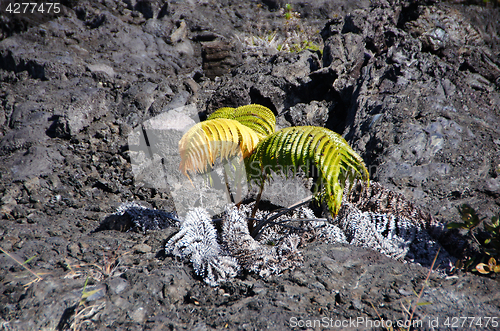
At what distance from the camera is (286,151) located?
207 centimetres

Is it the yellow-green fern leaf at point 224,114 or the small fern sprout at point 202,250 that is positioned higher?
the yellow-green fern leaf at point 224,114

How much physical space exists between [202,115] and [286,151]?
2.47 meters

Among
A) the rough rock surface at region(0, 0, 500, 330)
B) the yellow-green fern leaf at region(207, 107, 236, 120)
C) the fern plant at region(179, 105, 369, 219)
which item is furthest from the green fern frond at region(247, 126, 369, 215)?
the yellow-green fern leaf at region(207, 107, 236, 120)

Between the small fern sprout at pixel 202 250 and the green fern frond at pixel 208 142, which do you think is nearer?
the small fern sprout at pixel 202 250

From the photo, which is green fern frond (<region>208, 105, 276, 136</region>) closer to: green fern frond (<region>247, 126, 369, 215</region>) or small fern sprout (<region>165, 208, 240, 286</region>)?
green fern frond (<region>247, 126, 369, 215</region>)

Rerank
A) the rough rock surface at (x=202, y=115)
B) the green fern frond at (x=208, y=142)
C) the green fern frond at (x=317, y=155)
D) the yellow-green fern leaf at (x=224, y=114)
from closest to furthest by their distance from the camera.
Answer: the rough rock surface at (x=202, y=115) < the green fern frond at (x=317, y=155) < the green fern frond at (x=208, y=142) < the yellow-green fern leaf at (x=224, y=114)

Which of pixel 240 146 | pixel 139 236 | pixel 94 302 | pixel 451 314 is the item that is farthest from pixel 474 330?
pixel 139 236

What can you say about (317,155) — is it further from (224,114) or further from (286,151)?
(224,114)

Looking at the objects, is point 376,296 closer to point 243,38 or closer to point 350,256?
point 350,256

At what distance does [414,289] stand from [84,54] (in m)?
5.82

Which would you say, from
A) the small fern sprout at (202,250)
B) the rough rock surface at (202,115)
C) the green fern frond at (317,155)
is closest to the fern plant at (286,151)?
the green fern frond at (317,155)

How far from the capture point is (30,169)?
315cm

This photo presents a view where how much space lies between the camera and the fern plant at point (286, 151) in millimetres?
1959

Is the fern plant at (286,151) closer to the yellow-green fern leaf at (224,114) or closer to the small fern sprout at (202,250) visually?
the small fern sprout at (202,250)
